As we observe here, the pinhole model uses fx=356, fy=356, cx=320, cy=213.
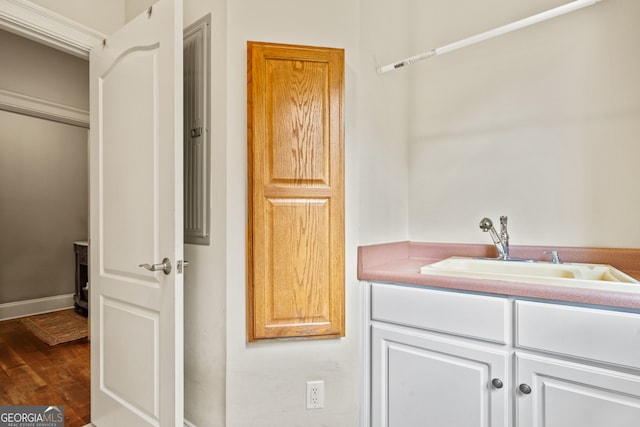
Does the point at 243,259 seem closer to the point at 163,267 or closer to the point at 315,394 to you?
the point at 163,267

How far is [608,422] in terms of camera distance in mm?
1106

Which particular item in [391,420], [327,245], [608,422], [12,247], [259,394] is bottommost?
[391,420]

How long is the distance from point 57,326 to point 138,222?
106 inches

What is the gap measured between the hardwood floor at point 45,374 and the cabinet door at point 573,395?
212 centimetres

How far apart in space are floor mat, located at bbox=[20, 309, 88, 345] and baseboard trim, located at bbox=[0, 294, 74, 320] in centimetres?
10

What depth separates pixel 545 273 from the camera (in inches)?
61.9

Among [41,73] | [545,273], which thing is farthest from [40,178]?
[545,273]

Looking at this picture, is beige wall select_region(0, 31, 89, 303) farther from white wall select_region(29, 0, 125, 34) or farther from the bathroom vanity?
the bathroom vanity

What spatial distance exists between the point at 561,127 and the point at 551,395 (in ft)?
3.90

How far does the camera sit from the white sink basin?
119cm

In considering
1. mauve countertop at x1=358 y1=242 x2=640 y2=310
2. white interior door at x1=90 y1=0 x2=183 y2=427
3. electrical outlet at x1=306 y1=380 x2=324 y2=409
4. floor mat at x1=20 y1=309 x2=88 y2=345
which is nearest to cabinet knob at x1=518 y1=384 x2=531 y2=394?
mauve countertop at x1=358 y1=242 x2=640 y2=310

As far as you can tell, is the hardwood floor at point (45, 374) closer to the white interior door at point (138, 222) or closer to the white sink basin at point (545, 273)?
the white interior door at point (138, 222)

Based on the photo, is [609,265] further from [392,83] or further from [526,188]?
[392,83]

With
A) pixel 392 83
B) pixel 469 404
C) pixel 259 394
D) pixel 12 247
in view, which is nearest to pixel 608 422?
pixel 469 404
